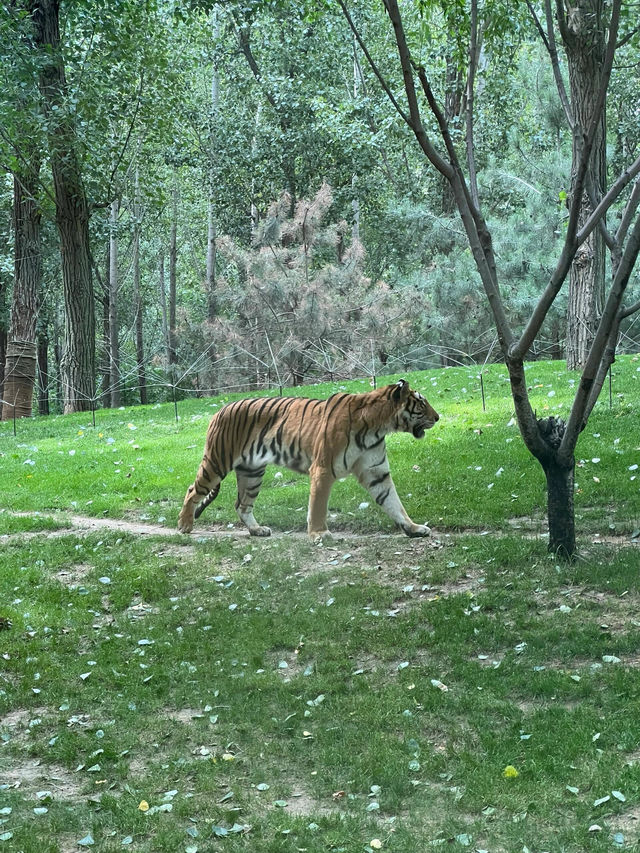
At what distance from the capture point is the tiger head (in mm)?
9930

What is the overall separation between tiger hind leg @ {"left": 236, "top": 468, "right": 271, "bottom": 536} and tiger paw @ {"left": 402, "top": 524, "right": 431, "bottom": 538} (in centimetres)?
176

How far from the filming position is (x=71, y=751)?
6023 mm

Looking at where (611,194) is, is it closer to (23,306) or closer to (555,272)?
(555,272)

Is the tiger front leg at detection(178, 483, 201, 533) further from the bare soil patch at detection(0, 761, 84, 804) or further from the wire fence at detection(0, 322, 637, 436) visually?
the wire fence at detection(0, 322, 637, 436)

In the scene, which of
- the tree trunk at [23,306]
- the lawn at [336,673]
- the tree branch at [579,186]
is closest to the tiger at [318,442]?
the lawn at [336,673]

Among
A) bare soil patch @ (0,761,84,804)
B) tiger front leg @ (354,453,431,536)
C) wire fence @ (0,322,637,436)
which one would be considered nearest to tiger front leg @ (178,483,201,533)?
tiger front leg @ (354,453,431,536)

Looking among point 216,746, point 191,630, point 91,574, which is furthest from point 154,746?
point 91,574

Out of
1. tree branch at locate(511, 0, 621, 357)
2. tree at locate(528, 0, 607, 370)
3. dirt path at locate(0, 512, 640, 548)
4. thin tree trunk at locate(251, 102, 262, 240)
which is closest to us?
tree branch at locate(511, 0, 621, 357)

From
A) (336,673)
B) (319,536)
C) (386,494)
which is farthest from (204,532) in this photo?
(336,673)

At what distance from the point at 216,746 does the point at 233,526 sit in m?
5.54

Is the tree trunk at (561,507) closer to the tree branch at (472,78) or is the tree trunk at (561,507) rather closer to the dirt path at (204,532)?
the dirt path at (204,532)

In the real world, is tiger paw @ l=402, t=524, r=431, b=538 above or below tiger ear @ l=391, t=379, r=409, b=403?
below

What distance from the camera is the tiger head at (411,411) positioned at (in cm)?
993

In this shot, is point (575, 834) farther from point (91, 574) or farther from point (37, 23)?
point (37, 23)
